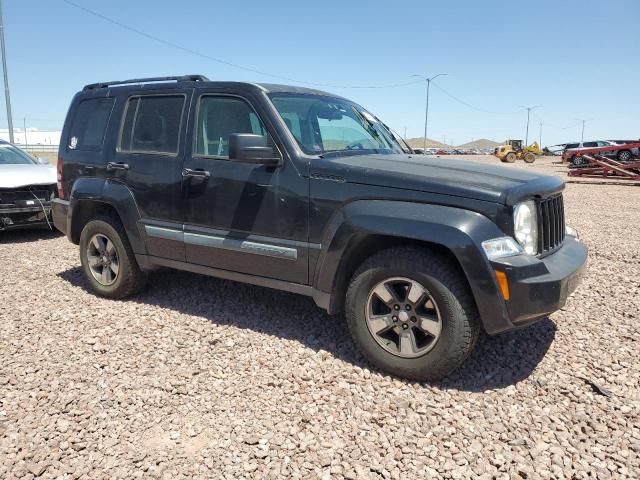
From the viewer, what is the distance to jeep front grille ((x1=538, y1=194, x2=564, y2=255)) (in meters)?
3.24

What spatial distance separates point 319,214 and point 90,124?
2.91 meters

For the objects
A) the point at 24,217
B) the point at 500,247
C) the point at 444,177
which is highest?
the point at 444,177

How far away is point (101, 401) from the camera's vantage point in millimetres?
3096

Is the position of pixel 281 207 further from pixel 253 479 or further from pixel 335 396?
pixel 253 479

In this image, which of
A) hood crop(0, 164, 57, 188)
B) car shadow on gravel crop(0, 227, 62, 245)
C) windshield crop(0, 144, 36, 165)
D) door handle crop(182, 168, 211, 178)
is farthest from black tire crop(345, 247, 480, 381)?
Answer: windshield crop(0, 144, 36, 165)

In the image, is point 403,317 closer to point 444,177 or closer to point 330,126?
point 444,177

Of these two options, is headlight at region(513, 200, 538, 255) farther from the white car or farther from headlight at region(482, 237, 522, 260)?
the white car

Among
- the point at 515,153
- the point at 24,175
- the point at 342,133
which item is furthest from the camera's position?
the point at 515,153

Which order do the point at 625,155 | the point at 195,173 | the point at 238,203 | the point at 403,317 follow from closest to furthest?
the point at 403,317, the point at 238,203, the point at 195,173, the point at 625,155

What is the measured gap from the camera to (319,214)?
351 cm

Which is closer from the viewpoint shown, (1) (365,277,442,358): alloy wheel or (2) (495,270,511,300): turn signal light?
(2) (495,270,511,300): turn signal light

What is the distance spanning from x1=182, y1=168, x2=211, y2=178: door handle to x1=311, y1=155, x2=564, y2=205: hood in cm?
97

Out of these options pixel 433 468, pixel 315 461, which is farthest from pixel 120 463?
pixel 433 468

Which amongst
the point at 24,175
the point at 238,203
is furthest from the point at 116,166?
the point at 24,175
